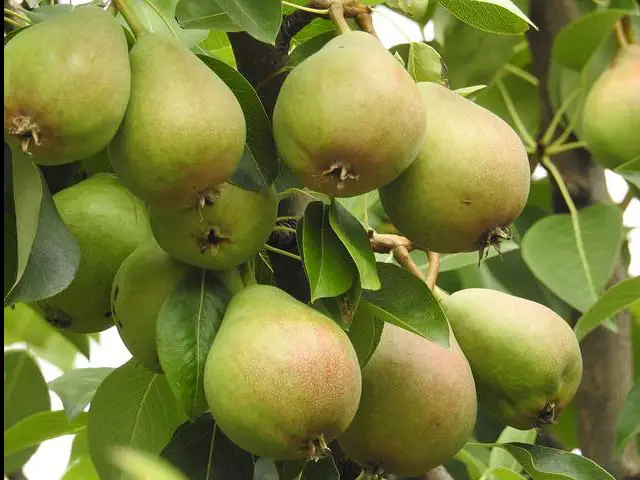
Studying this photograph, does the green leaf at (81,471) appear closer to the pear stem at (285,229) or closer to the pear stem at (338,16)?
the pear stem at (285,229)

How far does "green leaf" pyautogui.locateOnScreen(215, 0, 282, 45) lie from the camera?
2.54 ft

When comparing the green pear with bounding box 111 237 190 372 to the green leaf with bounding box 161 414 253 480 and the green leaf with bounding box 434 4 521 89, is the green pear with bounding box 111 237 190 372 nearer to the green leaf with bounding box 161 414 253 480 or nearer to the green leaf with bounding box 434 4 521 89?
the green leaf with bounding box 161 414 253 480

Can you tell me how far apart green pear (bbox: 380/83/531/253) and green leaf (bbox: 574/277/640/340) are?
0.45 meters

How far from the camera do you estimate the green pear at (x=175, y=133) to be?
693 mm

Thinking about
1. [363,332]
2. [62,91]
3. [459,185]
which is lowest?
[363,332]

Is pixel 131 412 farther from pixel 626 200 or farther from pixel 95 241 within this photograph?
pixel 626 200

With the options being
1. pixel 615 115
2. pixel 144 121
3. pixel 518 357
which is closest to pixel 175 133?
pixel 144 121

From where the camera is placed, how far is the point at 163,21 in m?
0.94

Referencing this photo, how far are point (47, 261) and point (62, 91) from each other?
0.48 ft

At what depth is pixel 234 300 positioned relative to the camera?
0.79 meters

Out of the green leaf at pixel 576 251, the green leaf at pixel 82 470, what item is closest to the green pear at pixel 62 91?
the green leaf at pixel 82 470

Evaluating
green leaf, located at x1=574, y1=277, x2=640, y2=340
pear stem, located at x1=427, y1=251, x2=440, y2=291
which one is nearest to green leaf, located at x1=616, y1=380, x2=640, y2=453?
green leaf, located at x1=574, y1=277, x2=640, y2=340

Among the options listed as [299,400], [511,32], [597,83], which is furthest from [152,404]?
[597,83]

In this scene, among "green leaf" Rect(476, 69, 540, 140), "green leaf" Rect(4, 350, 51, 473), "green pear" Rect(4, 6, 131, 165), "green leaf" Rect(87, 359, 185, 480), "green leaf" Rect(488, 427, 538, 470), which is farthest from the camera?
"green leaf" Rect(476, 69, 540, 140)
